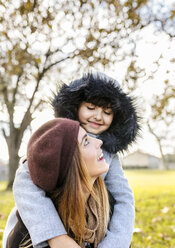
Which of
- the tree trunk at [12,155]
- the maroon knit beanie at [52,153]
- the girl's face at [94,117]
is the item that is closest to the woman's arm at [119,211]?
the girl's face at [94,117]

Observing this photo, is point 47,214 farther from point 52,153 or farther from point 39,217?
point 52,153

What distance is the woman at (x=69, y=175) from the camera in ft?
5.68

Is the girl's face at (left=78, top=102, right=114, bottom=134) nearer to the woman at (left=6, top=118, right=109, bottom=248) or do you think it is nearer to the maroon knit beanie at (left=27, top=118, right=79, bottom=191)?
the woman at (left=6, top=118, right=109, bottom=248)

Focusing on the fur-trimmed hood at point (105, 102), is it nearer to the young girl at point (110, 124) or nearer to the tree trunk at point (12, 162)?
the young girl at point (110, 124)

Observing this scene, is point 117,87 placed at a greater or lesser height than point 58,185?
greater

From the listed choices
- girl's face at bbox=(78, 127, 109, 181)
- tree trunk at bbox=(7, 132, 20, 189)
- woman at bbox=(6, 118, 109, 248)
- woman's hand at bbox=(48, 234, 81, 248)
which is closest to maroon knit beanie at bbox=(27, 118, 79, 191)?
woman at bbox=(6, 118, 109, 248)

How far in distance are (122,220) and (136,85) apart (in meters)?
4.98

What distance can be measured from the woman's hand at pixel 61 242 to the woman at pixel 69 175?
3.2 inches

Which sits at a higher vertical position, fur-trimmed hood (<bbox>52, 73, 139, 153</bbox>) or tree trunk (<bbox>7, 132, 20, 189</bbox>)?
fur-trimmed hood (<bbox>52, 73, 139, 153</bbox>)

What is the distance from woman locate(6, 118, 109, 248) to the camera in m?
1.73

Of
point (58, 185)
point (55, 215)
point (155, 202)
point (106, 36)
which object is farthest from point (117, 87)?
point (155, 202)

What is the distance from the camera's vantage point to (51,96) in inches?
96.3

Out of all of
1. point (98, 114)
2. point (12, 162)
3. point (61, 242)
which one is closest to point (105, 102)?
point (98, 114)

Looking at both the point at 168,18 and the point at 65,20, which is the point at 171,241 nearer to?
the point at 168,18
